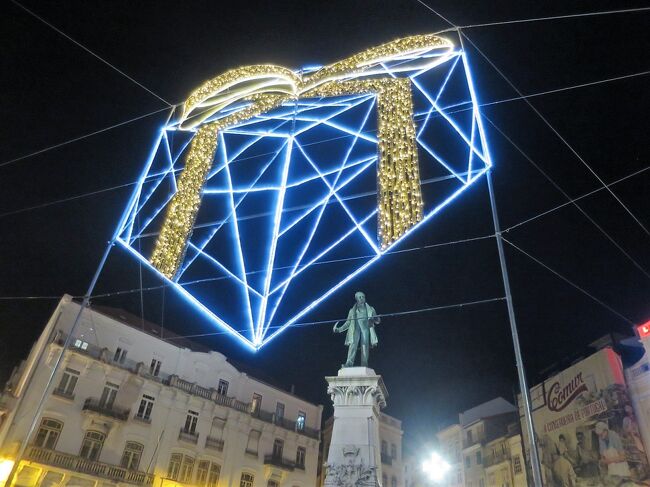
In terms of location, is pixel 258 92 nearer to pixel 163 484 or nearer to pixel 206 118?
pixel 206 118

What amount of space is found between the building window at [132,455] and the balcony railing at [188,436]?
2.71m

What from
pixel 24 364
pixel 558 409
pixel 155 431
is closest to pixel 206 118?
pixel 155 431

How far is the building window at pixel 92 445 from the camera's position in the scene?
27922mm

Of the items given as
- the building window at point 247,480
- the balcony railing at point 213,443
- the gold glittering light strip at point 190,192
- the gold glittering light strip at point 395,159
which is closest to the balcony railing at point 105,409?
the balcony railing at point 213,443

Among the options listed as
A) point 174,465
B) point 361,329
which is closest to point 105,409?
point 174,465

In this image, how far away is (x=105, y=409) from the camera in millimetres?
29000

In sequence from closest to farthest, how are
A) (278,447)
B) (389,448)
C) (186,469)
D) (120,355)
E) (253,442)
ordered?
(186,469), (120,355), (253,442), (278,447), (389,448)

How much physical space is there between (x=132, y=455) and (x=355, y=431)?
23.1 metres

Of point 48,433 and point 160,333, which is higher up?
point 160,333

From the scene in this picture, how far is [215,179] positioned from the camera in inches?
685

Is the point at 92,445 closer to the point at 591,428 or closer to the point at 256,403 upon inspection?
the point at 256,403

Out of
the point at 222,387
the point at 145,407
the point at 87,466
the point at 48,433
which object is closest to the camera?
the point at 48,433

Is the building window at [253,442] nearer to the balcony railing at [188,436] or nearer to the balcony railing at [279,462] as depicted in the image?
the balcony railing at [279,462]

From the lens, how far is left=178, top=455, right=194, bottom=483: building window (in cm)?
3082
